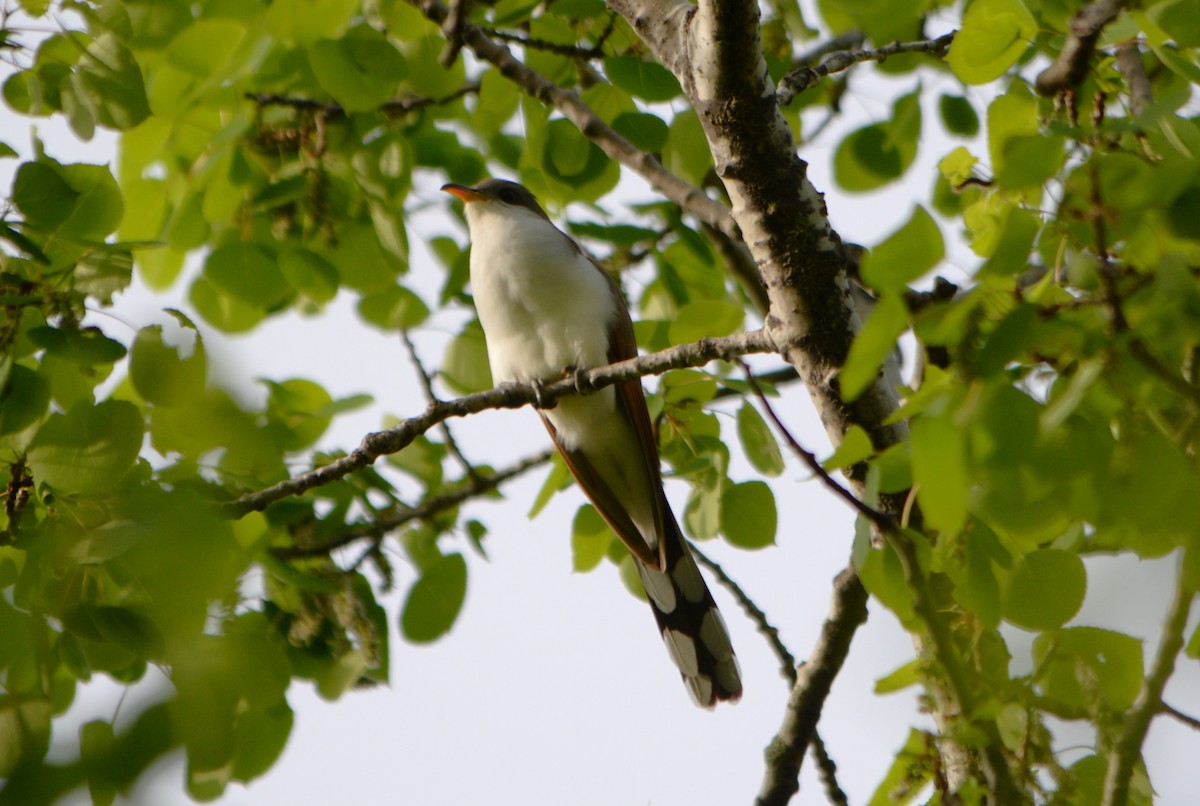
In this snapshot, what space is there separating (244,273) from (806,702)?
9.15ft

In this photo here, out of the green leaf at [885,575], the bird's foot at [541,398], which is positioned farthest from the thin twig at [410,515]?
the green leaf at [885,575]

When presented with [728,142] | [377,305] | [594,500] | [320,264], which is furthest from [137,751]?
[377,305]

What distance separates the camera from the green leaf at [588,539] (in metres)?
4.19

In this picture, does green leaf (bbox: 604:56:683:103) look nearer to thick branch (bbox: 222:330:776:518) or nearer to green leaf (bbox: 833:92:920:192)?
thick branch (bbox: 222:330:776:518)

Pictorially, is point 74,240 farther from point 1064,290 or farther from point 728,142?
point 1064,290

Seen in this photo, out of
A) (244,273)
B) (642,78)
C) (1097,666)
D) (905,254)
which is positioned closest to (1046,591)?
(1097,666)

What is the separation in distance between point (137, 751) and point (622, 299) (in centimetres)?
463

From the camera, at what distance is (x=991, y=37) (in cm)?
265

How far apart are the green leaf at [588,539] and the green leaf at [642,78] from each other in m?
1.53

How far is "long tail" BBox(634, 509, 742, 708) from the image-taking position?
15.6 ft

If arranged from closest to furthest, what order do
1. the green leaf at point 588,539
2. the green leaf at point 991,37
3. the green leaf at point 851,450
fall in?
the green leaf at point 851,450 → the green leaf at point 991,37 → the green leaf at point 588,539

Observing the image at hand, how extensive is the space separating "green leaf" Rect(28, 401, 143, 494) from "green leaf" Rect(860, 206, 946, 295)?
1657mm

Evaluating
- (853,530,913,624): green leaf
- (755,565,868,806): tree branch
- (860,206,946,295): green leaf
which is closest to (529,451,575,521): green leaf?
Result: (755,565,868,806): tree branch

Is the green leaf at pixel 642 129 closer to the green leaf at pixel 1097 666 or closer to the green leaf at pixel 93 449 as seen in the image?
the green leaf at pixel 93 449
